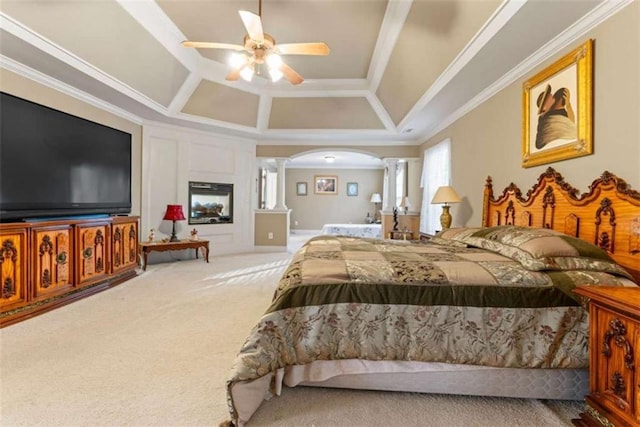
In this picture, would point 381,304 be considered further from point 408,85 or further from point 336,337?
point 408,85

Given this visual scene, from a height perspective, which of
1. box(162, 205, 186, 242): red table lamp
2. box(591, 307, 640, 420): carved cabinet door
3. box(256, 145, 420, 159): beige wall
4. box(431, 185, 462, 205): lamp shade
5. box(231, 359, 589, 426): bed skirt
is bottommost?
box(231, 359, 589, 426): bed skirt

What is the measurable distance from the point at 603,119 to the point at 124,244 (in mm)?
5131

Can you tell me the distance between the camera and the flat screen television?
Answer: 259 centimetres

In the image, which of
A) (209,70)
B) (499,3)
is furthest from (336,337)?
(209,70)

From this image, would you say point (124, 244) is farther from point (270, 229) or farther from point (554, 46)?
point (554, 46)

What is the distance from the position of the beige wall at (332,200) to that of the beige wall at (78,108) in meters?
5.57

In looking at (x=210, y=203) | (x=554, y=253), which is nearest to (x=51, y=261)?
(x=210, y=203)

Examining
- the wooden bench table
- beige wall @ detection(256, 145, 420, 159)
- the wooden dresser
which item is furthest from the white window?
the wooden bench table

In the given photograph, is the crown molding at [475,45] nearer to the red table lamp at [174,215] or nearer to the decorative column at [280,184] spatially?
the decorative column at [280,184]

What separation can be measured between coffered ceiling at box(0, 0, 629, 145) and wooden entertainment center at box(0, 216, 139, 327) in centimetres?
160

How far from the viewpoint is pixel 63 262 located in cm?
299

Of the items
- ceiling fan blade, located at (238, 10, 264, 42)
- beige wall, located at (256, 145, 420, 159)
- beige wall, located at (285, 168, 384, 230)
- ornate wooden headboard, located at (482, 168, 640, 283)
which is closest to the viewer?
ornate wooden headboard, located at (482, 168, 640, 283)

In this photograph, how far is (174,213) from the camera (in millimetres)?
4781

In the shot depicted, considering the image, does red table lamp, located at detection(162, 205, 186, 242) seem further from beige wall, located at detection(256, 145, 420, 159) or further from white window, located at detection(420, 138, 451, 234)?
white window, located at detection(420, 138, 451, 234)
